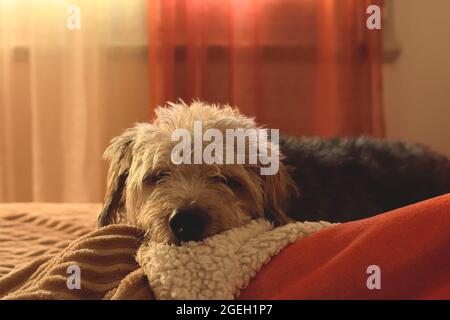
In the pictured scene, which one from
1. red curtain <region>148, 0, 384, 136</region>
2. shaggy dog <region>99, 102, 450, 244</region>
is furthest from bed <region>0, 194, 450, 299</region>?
red curtain <region>148, 0, 384, 136</region>

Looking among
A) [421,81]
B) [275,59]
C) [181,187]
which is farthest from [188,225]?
[421,81]

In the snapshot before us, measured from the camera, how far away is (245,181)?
4.18ft

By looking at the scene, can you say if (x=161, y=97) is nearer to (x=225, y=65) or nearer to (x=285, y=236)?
(x=225, y=65)

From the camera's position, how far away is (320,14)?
2615 millimetres

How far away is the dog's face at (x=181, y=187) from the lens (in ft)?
3.65

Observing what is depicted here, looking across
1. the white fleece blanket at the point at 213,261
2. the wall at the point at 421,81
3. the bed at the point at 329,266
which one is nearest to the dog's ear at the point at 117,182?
the bed at the point at 329,266

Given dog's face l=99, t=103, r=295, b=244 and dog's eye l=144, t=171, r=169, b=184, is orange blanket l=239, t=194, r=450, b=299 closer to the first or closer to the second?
dog's face l=99, t=103, r=295, b=244

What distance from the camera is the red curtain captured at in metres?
2.59

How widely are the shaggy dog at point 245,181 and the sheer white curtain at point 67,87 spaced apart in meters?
1.24

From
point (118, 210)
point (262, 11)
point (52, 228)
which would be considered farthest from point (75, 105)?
point (118, 210)

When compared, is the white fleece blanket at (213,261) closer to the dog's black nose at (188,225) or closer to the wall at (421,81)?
the dog's black nose at (188,225)

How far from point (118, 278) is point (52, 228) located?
0.68 m

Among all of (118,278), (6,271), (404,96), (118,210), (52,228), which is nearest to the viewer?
(118,278)

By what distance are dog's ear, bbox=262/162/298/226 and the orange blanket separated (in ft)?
1.07
